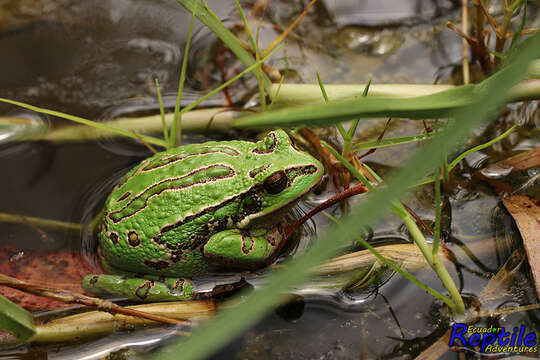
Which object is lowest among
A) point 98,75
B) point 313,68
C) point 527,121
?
point 527,121

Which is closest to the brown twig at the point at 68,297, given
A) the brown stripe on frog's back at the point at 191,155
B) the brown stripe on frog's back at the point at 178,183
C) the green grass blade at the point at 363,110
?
the brown stripe on frog's back at the point at 178,183

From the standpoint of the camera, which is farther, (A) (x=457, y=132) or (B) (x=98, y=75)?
(B) (x=98, y=75)

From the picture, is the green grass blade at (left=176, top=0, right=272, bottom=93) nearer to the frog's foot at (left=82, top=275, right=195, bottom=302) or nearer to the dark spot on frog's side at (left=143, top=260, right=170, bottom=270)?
the dark spot on frog's side at (left=143, top=260, right=170, bottom=270)

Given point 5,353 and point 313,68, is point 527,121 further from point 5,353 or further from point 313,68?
point 5,353

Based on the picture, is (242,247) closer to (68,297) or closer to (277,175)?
(277,175)


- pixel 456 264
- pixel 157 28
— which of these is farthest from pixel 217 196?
pixel 157 28

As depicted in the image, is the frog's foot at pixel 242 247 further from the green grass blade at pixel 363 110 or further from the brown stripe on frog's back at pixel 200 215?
the green grass blade at pixel 363 110

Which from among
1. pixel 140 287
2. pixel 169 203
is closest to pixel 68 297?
pixel 140 287
